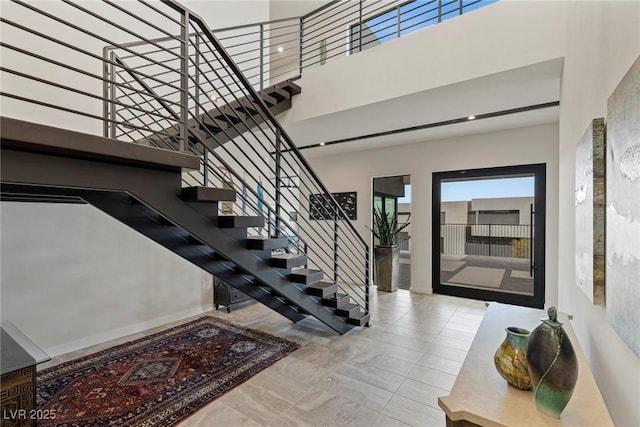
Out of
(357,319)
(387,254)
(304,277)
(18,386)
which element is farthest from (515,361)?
(387,254)

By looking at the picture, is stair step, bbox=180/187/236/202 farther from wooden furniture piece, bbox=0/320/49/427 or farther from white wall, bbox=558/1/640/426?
white wall, bbox=558/1/640/426

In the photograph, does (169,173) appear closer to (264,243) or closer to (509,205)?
(264,243)

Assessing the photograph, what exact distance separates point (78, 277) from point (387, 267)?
14.5 feet

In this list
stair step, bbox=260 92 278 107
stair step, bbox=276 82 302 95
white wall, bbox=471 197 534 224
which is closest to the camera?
stair step, bbox=260 92 278 107

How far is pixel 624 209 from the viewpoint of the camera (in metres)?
0.97

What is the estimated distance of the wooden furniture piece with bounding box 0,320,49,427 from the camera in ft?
5.57

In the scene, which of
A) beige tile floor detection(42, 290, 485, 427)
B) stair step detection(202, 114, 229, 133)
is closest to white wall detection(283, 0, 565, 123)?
stair step detection(202, 114, 229, 133)

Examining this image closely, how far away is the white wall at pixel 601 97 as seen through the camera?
0.99 meters

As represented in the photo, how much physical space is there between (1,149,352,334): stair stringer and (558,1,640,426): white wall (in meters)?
2.16

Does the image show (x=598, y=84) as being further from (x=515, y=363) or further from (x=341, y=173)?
(x=341, y=173)

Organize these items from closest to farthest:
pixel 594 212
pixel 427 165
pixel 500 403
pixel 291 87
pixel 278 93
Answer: pixel 500 403 < pixel 594 212 < pixel 278 93 < pixel 291 87 < pixel 427 165

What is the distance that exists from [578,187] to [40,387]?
412 cm

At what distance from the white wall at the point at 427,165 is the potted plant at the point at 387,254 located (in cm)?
30

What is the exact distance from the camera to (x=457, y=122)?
4.20m
